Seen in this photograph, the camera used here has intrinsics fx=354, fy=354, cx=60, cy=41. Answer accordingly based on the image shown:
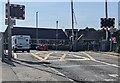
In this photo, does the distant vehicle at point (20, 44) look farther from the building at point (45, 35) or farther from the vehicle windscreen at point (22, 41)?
the building at point (45, 35)

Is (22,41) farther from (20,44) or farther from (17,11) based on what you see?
(17,11)

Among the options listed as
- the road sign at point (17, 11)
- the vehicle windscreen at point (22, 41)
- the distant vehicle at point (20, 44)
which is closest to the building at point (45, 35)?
the vehicle windscreen at point (22, 41)

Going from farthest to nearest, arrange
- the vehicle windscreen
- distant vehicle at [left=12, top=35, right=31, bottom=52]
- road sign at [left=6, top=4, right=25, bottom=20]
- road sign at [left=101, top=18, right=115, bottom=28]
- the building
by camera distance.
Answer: the building, the vehicle windscreen, distant vehicle at [left=12, top=35, right=31, bottom=52], road sign at [left=101, top=18, right=115, bottom=28], road sign at [left=6, top=4, right=25, bottom=20]

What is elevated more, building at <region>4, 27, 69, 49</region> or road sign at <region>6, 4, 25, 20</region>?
road sign at <region>6, 4, 25, 20</region>

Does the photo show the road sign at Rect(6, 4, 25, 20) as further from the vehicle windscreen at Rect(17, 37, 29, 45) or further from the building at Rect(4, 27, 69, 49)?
the building at Rect(4, 27, 69, 49)

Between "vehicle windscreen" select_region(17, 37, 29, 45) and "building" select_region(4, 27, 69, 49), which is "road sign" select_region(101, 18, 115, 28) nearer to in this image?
"vehicle windscreen" select_region(17, 37, 29, 45)

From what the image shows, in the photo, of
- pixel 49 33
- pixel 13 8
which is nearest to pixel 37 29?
pixel 49 33

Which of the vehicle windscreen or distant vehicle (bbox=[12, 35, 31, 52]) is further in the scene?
the vehicle windscreen

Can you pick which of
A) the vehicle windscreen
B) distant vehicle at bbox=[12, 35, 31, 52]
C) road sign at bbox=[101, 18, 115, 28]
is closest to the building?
the vehicle windscreen

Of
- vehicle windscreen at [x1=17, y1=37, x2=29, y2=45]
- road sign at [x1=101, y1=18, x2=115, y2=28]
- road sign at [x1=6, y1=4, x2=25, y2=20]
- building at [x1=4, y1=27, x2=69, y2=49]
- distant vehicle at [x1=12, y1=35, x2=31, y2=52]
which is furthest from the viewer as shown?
building at [x1=4, y1=27, x2=69, y2=49]

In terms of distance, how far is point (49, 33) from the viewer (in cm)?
9462

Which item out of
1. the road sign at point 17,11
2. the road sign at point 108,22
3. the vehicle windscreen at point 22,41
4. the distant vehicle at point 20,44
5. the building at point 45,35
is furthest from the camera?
the building at point 45,35

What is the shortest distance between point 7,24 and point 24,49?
63.0ft

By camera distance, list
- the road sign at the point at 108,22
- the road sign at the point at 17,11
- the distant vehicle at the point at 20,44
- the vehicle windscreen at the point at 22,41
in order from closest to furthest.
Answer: the road sign at the point at 17,11 → the road sign at the point at 108,22 → the distant vehicle at the point at 20,44 → the vehicle windscreen at the point at 22,41
